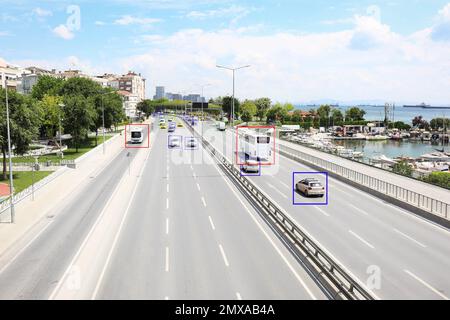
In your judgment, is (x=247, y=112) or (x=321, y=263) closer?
(x=321, y=263)

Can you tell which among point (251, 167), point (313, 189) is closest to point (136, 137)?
point (251, 167)

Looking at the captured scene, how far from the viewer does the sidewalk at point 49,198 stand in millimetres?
22406

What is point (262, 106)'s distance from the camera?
167m

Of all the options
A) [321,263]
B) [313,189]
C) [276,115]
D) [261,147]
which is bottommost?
[321,263]

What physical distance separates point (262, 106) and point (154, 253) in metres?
151

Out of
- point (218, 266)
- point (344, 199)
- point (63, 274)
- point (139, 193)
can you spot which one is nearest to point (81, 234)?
point (63, 274)

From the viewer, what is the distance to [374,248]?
62.8ft

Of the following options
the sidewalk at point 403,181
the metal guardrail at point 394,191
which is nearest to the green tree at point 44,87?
the sidewalk at point 403,181

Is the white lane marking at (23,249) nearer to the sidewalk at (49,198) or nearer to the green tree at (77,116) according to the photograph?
the sidewalk at (49,198)

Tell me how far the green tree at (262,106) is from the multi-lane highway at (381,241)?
133712mm

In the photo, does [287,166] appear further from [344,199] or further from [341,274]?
[341,274]

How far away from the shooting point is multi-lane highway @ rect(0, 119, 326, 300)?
48.6 feet

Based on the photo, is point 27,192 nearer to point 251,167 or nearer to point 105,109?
point 251,167

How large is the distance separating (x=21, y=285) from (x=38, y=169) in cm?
3079
